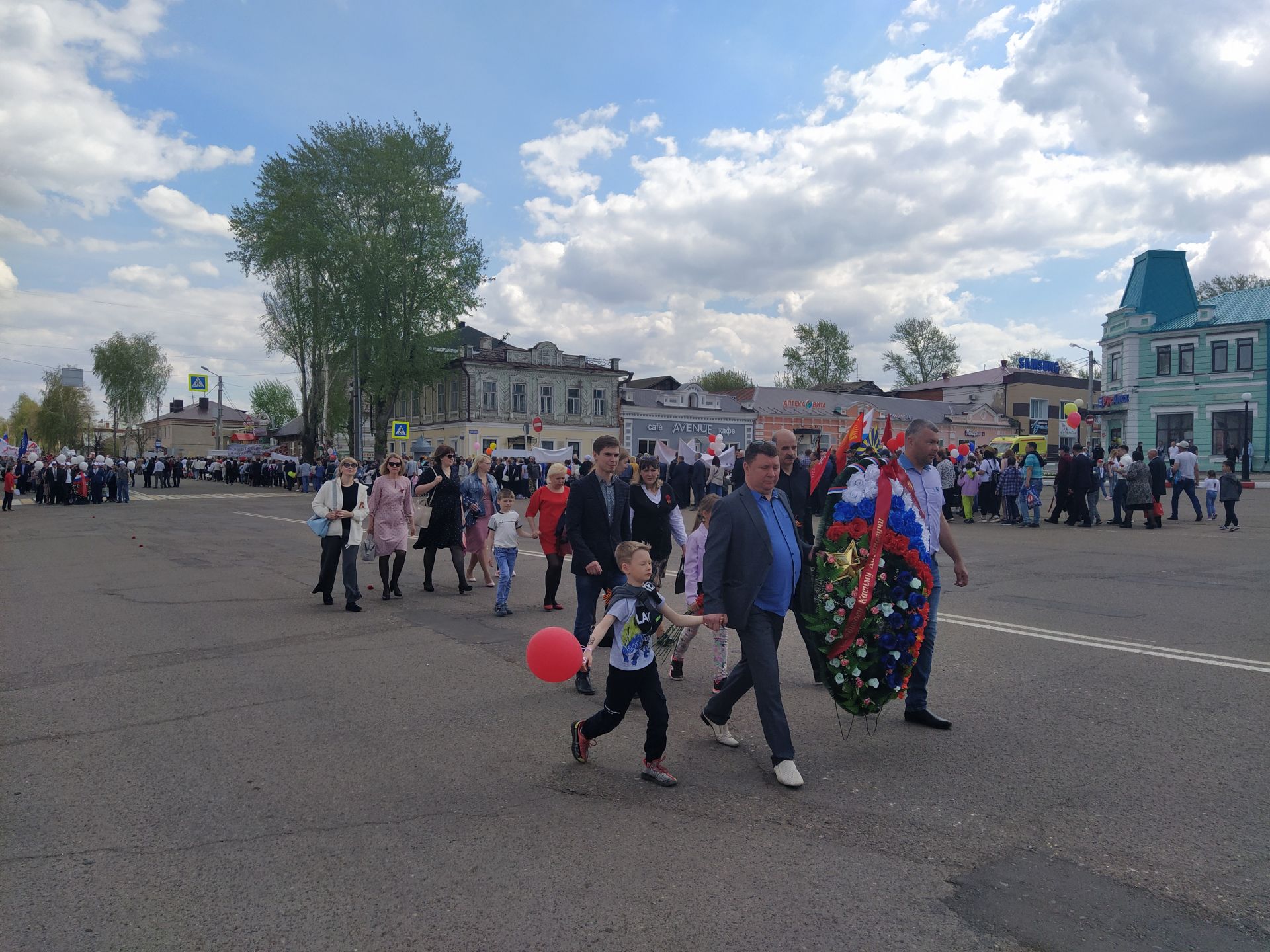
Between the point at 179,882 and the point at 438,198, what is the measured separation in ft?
148

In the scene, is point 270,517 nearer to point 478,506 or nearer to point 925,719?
point 478,506

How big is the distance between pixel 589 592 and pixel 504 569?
118 inches

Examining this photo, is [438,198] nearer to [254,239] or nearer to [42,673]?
[254,239]

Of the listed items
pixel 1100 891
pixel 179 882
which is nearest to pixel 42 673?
pixel 179 882

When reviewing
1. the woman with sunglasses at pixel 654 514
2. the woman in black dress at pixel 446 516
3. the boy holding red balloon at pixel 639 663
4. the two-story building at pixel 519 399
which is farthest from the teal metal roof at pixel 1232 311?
the boy holding red balloon at pixel 639 663

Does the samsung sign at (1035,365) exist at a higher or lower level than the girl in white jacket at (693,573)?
higher

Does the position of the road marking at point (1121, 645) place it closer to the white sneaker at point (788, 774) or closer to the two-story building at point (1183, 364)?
A: the white sneaker at point (788, 774)

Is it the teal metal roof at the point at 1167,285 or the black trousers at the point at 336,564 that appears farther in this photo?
the teal metal roof at the point at 1167,285

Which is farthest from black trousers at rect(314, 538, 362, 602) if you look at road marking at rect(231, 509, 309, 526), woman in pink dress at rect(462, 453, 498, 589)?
road marking at rect(231, 509, 309, 526)

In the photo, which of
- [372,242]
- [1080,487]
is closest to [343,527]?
[1080,487]

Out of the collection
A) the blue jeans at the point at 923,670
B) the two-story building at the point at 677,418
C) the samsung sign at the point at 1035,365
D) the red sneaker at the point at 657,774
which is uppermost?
the samsung sign at the point at 1035,365

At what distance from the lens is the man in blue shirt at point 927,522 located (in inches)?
222

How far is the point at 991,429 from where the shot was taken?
70.1 m

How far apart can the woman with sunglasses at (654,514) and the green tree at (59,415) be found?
102 metres
